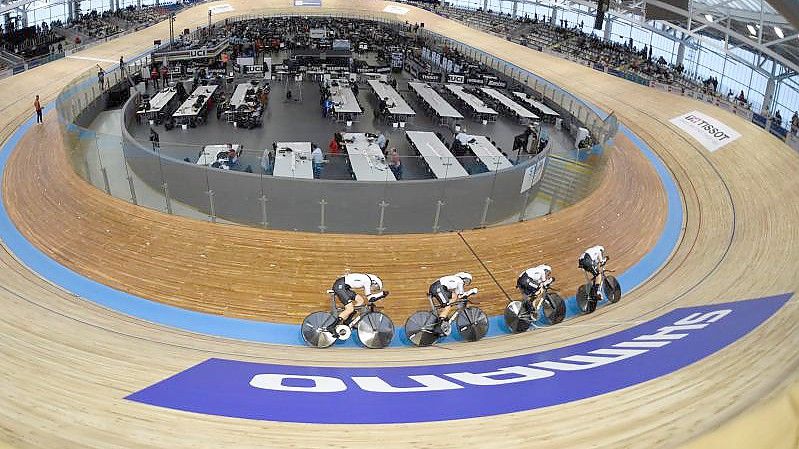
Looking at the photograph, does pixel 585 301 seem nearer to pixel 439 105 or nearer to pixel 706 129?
pixel 706 129

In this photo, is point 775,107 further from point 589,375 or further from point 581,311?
point 589,375

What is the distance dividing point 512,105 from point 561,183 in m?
7.79

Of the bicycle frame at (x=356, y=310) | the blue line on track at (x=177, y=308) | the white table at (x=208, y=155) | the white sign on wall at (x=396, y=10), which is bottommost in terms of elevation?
the blue line on track at (x=177, y=308)

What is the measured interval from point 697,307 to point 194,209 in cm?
641

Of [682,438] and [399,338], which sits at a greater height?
[682,438]

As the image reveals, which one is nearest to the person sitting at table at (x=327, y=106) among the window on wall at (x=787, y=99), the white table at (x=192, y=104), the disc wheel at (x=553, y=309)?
the white table at (x=192, y=104)

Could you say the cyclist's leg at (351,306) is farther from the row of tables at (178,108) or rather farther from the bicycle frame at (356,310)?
the row of tables at (178,108)

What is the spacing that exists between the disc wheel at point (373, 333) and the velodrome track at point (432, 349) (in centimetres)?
27

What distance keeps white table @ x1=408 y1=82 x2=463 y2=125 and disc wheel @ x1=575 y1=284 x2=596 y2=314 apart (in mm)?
9056

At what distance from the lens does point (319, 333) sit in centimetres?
536

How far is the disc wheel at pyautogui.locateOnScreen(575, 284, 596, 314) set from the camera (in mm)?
6285

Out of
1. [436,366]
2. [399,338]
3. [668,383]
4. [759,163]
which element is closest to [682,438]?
[668,383]

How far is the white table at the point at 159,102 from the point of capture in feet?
43.6

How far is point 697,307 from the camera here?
5883 mm
